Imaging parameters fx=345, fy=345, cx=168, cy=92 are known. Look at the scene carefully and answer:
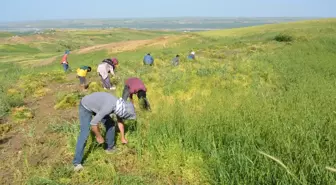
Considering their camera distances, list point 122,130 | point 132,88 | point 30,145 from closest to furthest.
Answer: point 122,130
point 30,145
point 132,88

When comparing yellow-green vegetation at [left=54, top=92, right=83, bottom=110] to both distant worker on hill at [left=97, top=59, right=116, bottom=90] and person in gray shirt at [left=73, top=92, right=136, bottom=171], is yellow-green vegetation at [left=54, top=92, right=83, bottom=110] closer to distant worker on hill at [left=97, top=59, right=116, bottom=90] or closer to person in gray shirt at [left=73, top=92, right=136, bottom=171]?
distant worker on hill at [left=97, top=59, right=116, bottom=90]

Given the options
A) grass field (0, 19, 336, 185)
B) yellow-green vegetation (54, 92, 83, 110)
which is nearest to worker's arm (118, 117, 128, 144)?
grass field (0, 19, 336, 185)

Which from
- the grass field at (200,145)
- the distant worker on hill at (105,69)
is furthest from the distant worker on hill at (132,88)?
the distant worker on hill at (105,69)

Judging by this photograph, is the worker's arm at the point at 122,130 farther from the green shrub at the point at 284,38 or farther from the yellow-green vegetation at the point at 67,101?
the green shrub at the point at 284,38

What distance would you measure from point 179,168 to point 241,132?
Result: 3.99 ft

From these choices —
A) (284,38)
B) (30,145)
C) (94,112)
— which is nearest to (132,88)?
(94,112)

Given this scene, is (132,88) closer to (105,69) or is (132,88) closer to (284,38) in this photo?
(105,69)

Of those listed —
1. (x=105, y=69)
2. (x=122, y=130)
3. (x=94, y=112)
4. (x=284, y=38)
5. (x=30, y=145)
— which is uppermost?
(x=94, y=112)

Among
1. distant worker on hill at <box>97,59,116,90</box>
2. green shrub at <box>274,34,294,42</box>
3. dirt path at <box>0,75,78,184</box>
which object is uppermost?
distant worker on hill at <box>97,59,116,90</box>

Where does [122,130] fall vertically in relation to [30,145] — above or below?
above

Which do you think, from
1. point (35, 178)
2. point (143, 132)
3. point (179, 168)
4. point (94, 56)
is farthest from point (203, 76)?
point (94, 56)

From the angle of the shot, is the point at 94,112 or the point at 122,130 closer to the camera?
the point at 94,112

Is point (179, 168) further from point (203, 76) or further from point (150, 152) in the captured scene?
point (203, 76)

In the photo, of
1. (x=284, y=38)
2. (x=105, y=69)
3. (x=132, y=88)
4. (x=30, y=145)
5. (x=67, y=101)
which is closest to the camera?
(x=30, y=145)
